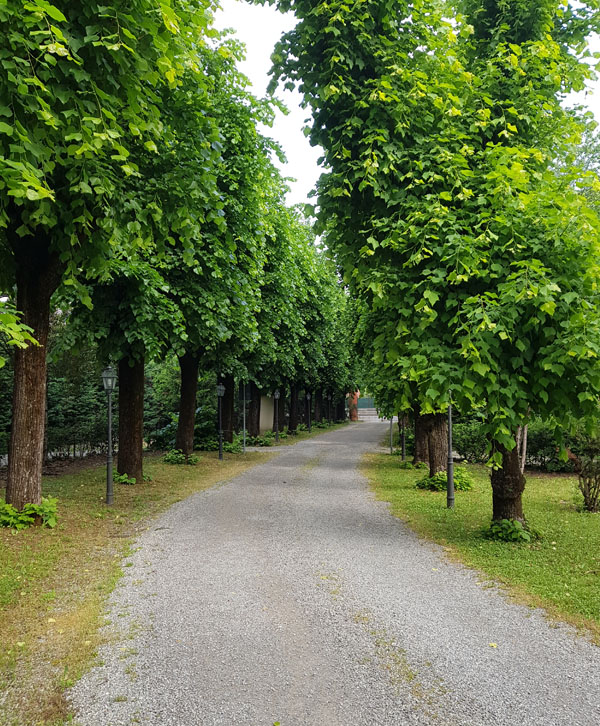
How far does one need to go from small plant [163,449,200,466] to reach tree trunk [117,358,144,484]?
15.2 ft

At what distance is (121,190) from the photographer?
275 inches

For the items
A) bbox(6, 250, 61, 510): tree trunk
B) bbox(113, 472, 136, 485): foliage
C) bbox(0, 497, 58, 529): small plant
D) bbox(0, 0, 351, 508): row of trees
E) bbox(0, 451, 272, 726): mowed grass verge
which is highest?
bbox(0, 0, 351, 508): row of trees

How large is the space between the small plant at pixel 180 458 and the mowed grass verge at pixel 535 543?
6355mm

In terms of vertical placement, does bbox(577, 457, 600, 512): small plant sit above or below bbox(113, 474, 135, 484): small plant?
above

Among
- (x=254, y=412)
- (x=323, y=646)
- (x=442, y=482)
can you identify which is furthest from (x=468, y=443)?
(x=323, y=646)

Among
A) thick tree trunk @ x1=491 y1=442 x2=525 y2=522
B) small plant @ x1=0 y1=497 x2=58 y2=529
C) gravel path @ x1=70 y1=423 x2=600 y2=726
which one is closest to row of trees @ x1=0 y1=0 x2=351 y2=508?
small plant @ x1=0 y1=497 x2=58 y2=529

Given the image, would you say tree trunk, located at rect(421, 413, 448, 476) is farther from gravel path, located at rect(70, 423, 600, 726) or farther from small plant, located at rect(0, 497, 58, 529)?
small plant, located at rect(0, 497, 58, 529)

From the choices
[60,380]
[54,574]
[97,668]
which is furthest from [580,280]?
[60,380]

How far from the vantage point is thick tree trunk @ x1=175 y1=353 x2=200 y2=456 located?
18.6 metres

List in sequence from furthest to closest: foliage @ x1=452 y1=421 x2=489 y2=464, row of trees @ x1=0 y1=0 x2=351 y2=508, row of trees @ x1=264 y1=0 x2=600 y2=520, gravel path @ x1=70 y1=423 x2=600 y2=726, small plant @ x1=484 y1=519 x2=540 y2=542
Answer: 1. foliage @ x1=452 y1=421 x2=489 y2=464
2. small plant @ x1=484 y1=519 x2=540 y2=542
3. row of trees @ x1=264 y1=0 x2=600 y2=520
4. row of trees @ x1=0 y1=0 x2=351 y2=508
5. gravel path @ x1=70 y1=423 x2=600 y2=726

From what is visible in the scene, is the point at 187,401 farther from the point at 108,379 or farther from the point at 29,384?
the point at 29,384

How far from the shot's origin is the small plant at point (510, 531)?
26.4 feet

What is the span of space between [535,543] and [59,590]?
6147 millimetres

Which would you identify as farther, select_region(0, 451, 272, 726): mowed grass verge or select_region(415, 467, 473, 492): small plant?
select_region(415, 467, 473, 492): small plant
